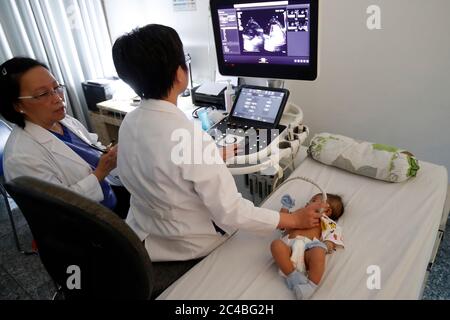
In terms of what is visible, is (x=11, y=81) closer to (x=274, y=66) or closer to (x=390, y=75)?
(x=274, y=66)

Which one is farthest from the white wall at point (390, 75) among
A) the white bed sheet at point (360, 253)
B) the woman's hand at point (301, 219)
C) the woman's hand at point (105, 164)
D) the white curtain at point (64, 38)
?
the white curtain at point (64, 38)

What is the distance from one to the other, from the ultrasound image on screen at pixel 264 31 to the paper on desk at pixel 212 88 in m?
0.48

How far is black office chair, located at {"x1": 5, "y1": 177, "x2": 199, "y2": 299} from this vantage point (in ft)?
2.11

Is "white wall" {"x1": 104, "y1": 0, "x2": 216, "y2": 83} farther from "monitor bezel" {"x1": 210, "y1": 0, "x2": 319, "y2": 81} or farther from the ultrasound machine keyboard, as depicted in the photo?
the ultrasound machine keyboard

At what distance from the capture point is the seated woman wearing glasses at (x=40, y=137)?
3.57 ft

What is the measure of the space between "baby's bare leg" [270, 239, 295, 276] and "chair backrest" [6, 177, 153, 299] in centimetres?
41

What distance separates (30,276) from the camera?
5.57 ft

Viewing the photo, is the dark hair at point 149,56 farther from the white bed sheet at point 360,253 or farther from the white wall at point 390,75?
the white wall at point 390,75

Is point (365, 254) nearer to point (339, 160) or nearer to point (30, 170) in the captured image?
point (339, 160)

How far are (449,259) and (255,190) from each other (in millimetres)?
1092

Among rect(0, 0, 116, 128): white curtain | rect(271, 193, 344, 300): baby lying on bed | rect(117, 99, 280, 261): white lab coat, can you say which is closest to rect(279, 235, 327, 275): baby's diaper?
rect(271, 193, 344, 300): baby lying on bed

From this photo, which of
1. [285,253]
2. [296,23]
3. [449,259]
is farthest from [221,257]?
[449,259]

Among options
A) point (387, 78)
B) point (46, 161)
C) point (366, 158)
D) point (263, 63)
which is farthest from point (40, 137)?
point (387, 78)

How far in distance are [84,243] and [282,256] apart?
1.96ft
